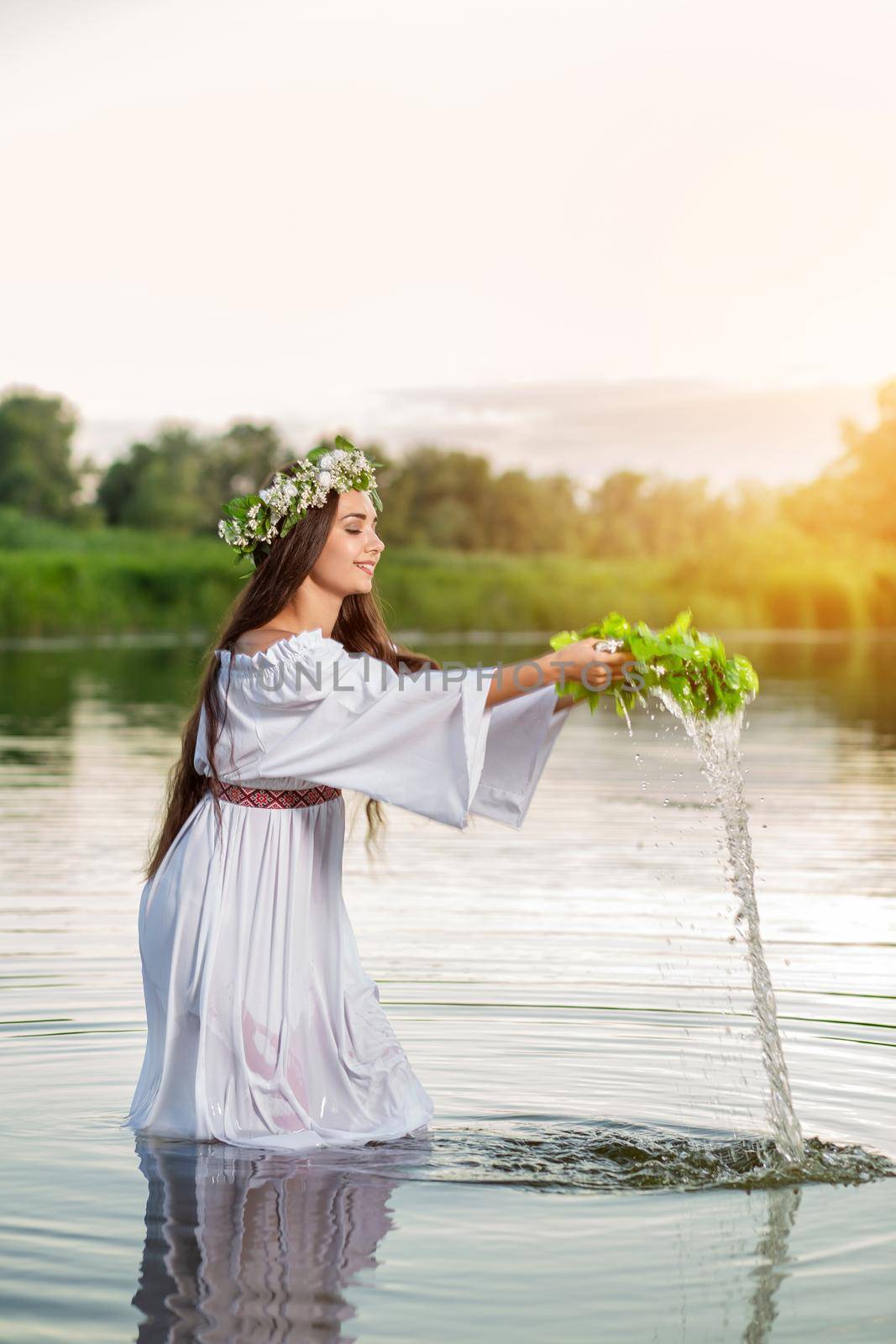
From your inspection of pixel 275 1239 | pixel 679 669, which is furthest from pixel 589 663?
pixel 275 1239

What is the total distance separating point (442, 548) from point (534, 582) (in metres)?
22.3

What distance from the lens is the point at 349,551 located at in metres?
5.59

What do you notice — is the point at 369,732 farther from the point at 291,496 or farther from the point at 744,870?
the point at 744,870

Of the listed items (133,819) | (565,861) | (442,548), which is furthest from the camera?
(442,548)

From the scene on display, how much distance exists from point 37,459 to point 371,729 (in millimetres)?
70778

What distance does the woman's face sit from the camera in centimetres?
557

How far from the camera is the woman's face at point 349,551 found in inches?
219

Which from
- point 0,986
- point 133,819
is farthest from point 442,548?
point 0,986

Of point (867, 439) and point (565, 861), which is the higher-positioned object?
point (867, 439)

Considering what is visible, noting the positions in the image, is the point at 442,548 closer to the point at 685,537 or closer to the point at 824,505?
the point at 685,537

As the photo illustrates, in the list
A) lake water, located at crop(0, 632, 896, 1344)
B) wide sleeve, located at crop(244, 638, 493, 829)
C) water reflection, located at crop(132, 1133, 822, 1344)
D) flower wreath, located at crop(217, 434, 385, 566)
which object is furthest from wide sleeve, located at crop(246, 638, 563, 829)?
water reflection, located at crop(132, 1133, 822, 1344)

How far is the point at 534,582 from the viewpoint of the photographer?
52.6m

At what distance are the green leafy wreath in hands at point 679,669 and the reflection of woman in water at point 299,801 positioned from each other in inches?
3.3

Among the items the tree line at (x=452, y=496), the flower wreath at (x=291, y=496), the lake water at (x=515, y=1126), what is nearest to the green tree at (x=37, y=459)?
the tree line at (x=452, y=496)
